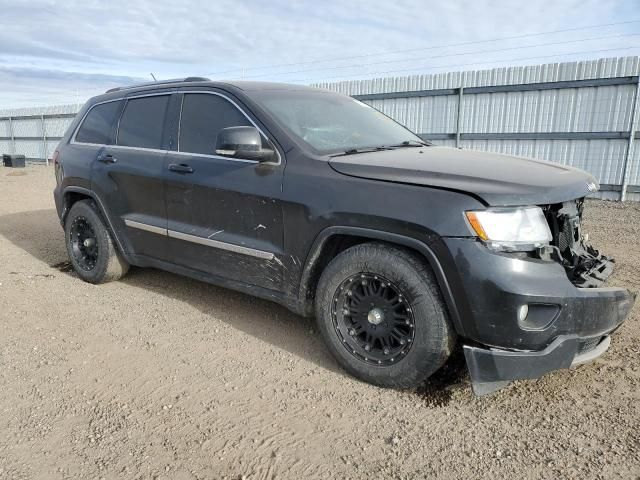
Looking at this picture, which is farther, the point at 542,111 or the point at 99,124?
the point at 542,111

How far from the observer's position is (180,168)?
3.88m

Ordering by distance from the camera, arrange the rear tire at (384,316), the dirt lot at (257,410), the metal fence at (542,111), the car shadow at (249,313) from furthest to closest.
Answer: the metal fence at (542,111) < the car shadow at (249,313) < the rear tire at (384,316) < the dirt lot at (257,410)

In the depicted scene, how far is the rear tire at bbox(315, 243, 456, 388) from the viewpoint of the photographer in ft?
8.93

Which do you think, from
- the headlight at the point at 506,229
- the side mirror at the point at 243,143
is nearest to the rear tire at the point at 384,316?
the headlight at the point at 506,229

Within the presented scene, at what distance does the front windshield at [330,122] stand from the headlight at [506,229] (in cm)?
117

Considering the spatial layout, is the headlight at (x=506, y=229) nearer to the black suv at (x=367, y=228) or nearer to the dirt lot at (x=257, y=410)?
the black suv at (x=367, y=228)

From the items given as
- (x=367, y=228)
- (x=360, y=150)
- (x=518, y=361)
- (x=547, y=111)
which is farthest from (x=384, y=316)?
(x=547, y=111)

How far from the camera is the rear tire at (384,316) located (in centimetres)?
272

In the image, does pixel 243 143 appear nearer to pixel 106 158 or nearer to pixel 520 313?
pixel 520 313

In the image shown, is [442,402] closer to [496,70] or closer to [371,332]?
[371,332]

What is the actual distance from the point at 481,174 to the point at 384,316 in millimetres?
959

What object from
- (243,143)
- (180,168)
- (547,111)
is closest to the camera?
(243,143)

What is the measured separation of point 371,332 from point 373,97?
11205mm

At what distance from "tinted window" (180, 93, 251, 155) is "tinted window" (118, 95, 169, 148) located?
0.31 m
